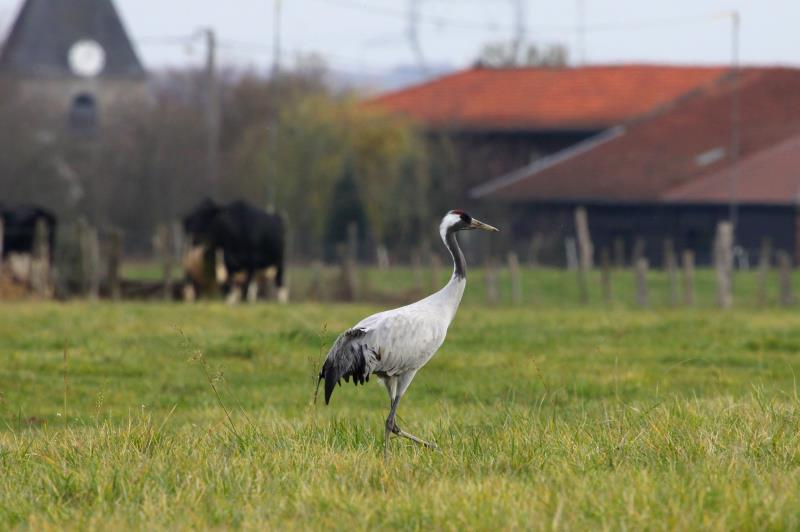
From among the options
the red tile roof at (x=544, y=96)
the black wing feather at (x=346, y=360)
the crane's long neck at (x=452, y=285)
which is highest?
the red tile roof at (x=544, y=96)

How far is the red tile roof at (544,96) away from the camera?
6075 centimetres

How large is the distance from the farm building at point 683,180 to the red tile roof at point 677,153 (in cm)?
4

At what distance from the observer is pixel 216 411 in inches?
432

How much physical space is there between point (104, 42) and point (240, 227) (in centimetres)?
6153

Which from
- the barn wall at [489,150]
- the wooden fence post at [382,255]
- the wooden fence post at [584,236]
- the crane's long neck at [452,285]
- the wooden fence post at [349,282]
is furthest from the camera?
the barn wall at [489,150]

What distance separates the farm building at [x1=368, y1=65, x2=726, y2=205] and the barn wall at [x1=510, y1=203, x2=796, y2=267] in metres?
6.97

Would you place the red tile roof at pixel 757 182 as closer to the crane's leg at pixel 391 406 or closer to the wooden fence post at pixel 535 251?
the wooden fence post at pixel 535 251

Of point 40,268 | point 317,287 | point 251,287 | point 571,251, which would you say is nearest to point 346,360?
point 40,268

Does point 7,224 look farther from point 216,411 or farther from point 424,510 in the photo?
point 424,510

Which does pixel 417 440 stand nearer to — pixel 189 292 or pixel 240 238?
pixel 189 292

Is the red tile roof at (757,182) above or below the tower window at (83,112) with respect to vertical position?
below

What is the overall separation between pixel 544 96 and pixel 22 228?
3447cm

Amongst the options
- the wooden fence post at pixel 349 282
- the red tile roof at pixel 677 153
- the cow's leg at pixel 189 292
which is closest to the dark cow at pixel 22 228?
the cow's leg at pixel 189 292

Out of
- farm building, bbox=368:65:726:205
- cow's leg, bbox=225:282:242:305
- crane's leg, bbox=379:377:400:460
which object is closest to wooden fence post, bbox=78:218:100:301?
cow's leg, bbox=225:282:242:305
